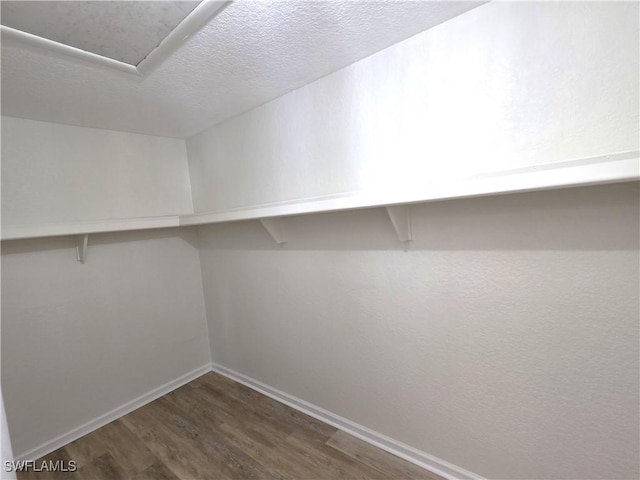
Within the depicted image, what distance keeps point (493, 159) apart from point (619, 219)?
44 centimetres

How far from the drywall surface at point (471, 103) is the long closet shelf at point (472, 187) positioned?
64 millimetres

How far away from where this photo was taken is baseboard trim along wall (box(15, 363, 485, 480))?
4.97ft

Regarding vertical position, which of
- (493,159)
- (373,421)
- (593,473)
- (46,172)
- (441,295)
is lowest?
(373,421)

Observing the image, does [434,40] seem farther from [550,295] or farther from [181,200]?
[181,200]

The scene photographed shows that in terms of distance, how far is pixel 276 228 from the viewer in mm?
1935

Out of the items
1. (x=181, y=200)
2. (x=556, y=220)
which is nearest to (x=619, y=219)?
(x=556, y=220)

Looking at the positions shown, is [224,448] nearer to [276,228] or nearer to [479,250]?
[276,228]

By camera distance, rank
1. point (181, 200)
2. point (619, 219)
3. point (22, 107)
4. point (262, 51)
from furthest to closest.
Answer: point (181, 200)
point (22, 107)
point (262, 51)
point (619, 219)

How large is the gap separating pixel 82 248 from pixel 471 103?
7.86 feet

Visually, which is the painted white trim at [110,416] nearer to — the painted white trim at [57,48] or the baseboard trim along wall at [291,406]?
the baseboard trim along wall at [291,406]

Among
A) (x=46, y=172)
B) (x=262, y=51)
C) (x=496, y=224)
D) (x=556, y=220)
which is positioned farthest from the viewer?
(x=46, y=172)

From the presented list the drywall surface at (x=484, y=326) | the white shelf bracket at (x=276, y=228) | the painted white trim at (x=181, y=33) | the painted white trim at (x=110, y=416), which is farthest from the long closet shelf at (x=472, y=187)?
the painted white trim at (x=110, y=416)

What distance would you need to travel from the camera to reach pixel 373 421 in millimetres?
1729

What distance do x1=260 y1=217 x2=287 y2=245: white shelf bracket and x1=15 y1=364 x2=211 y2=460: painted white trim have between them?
1.56 m
